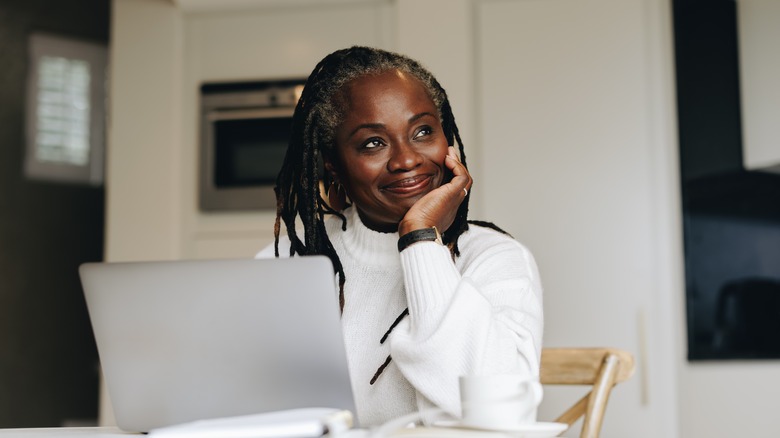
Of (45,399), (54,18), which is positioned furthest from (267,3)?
(45,399)

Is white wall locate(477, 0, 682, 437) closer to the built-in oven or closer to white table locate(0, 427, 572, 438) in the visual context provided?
the built-in oven

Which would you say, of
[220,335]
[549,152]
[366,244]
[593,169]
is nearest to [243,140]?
[549,152]

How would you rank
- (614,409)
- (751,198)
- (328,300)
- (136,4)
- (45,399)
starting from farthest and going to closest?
(45,399) < (136,4) < (751,198) < (614,409) < (328,300)

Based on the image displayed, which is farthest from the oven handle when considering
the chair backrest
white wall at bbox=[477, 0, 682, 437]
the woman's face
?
the chair backrest

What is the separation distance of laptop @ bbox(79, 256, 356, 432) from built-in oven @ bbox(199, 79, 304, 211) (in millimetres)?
1978

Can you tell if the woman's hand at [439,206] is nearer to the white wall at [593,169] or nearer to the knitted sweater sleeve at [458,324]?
the knitted sweater sleeve at [458,324]

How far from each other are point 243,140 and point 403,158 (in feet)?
5.50

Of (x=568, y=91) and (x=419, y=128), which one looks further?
(x=568, y=91)

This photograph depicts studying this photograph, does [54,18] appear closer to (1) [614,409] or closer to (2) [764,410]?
(1) [614,409]

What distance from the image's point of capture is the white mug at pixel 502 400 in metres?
0.83

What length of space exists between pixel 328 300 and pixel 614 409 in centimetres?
194

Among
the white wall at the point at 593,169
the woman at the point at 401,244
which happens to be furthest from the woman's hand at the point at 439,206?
the white wall at the point at 593,169

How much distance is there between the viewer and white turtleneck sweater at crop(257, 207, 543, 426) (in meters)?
1.10

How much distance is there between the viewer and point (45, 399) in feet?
12.1
